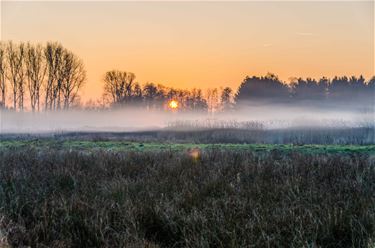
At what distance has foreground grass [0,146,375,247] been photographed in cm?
429

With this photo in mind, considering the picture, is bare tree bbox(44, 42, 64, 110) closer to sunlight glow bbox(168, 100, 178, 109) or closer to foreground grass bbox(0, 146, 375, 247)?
sunlight glow bbox(168, 100, 178, 109)

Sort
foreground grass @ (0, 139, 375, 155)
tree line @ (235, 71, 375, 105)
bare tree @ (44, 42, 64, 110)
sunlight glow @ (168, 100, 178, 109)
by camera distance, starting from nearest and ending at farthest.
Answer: foreground grass @ (0, 139, 375, 155) < bare tree @ (44, 42, 64, 110) < tree line @ (235, 71, 375, 105) < sunlight glow @ (168, 100, 178, 109)

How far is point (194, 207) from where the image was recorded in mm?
5031

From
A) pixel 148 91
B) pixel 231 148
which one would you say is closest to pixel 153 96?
pixel 148 91

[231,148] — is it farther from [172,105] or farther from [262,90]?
[172,105]

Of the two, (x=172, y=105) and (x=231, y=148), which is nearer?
(x=231, y=148)

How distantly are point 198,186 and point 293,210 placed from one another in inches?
78.1

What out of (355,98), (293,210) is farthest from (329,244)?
(355,98)

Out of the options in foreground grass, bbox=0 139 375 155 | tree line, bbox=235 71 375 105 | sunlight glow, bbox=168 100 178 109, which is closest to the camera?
foreground grass, bbox=0 139 375 155

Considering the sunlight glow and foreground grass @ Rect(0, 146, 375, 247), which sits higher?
the sunlight glow

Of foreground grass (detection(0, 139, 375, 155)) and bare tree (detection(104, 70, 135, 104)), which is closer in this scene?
foreground grass (detection(0, 139, 375, 155))

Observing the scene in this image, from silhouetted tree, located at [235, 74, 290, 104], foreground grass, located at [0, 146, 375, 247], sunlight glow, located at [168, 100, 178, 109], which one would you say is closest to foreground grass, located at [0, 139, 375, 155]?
foreground grass, located at [0, 146, 375, 247]

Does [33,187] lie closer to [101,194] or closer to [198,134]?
[101,194]

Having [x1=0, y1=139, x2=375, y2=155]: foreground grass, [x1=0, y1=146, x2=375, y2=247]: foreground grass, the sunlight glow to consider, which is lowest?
[x1=0, y1=146, x2=375, y2=247]: foreground grass
